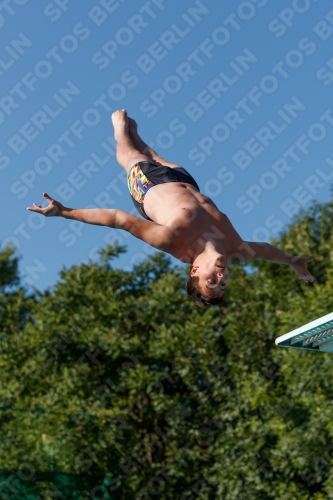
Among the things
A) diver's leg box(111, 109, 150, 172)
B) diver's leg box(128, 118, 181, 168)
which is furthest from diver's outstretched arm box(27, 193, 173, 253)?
diver's leg box(128, 118, 181, 168)

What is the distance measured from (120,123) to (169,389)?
6.40 meters

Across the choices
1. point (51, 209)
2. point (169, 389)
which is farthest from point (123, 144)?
point (169, 389)

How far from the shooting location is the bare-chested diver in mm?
3670

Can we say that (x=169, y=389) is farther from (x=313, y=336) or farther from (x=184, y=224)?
(x=184, y=224)

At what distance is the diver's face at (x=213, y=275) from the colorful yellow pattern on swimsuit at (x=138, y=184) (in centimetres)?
79

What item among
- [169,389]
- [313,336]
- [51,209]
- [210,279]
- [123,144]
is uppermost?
[169,389]

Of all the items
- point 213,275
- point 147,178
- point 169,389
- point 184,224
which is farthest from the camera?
point 169,389

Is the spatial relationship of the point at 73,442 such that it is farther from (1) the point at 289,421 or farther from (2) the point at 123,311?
(1) the point at 289,421

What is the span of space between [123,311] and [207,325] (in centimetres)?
142

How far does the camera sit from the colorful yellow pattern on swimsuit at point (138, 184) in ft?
14.0

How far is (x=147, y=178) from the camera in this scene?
14.1 ft

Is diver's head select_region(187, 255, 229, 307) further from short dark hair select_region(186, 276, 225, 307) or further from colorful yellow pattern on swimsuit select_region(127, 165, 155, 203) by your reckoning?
colorful yellow pattern on swimsuit select_region(127, 165, 155, 203)

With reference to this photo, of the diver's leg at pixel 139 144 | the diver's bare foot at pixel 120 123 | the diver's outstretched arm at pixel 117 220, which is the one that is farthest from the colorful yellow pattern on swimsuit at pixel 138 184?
the diver's outstretched arm at pixel 117 220

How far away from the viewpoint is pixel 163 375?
32.7 feet
